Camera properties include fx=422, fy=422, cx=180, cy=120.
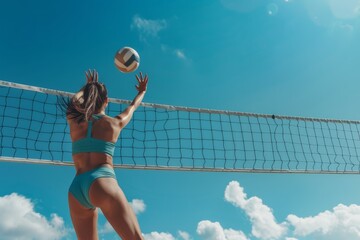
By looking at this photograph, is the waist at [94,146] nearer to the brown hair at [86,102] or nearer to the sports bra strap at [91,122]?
the sports bra strap at [91,122]

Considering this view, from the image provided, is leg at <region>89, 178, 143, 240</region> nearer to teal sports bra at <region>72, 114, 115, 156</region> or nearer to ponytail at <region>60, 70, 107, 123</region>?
teal sports bra at <region>72, 114, 115, 156</region>

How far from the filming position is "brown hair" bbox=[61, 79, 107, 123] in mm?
3662

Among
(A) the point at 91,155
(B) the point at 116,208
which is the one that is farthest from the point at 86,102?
(B) the point at 116,208

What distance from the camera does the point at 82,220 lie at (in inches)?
143

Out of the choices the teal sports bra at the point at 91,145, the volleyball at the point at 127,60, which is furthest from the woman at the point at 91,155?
the volleyball at the point at 127,60

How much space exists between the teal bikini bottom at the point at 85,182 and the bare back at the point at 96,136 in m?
0.08

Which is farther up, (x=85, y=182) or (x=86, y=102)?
(x=86, y=102)

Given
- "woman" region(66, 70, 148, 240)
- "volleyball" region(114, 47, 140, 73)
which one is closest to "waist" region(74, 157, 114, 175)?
"woman" region(66, 70, 148, 240)

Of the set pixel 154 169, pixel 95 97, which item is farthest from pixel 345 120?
pixel 95 97

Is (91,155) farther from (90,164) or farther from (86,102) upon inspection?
(86,102)

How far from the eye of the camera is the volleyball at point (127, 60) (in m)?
6.29

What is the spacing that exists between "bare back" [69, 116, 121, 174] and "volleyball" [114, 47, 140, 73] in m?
2.65

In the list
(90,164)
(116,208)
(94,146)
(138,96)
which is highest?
(138,96)

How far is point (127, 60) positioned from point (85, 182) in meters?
3.16
